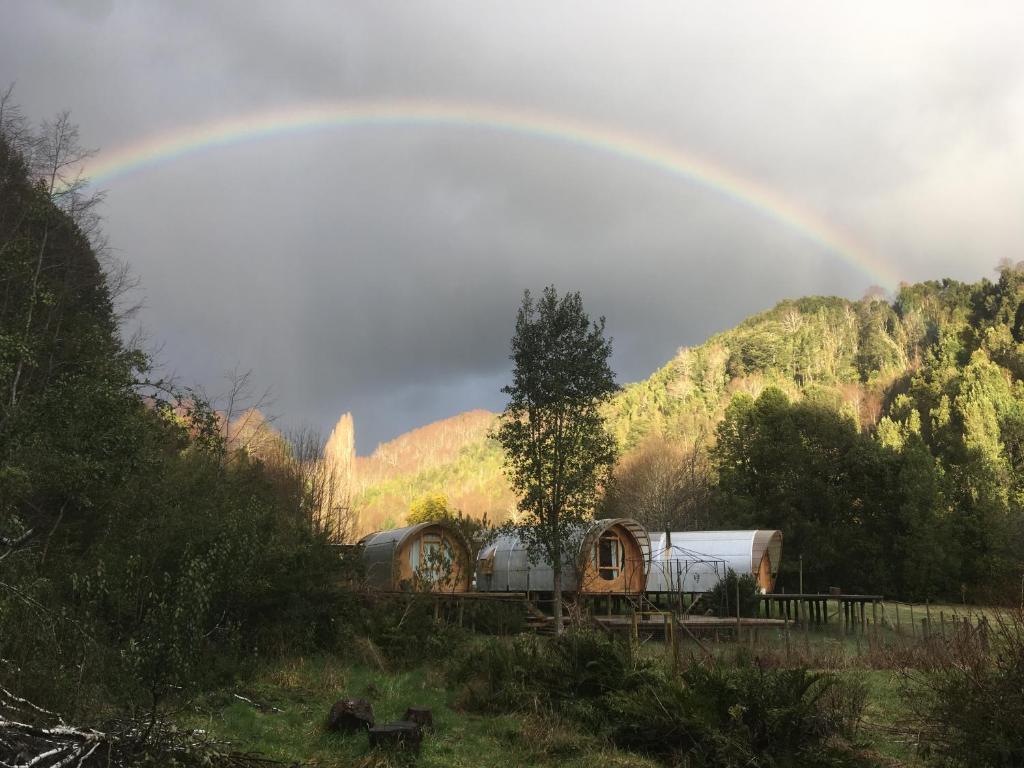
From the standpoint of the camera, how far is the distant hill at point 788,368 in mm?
60303

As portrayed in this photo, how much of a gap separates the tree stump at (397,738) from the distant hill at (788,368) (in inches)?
1850

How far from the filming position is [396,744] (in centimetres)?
766

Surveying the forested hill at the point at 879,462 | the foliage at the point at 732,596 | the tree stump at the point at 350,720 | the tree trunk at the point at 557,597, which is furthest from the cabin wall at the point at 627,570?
the tree stump at the point at 350,720

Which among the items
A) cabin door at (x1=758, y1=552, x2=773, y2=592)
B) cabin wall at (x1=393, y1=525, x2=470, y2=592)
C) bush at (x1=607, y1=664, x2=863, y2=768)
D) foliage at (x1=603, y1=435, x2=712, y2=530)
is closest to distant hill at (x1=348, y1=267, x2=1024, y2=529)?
foliage at (x1=603, y1=435, x2=712, y2=530)

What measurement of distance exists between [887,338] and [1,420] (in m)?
79.2

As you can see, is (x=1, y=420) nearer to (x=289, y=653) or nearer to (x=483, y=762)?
(x=289, y=653)

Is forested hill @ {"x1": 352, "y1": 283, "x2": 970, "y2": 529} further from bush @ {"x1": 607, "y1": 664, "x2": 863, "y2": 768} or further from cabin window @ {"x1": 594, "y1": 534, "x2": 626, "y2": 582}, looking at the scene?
bush @ {"x1": 607, "y1": 664, "x2": 863, "y2": 768}

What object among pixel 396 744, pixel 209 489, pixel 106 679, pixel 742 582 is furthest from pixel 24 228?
pixel 742 582

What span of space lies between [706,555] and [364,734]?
20.3 meters

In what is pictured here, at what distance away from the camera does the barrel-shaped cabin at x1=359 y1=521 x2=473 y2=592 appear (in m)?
25.8

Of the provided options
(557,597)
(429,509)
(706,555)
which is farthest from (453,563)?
(429,509)

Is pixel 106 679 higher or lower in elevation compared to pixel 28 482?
lower

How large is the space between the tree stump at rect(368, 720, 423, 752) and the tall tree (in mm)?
10733

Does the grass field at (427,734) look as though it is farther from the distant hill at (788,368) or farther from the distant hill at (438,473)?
the distant hill at (438,473)
